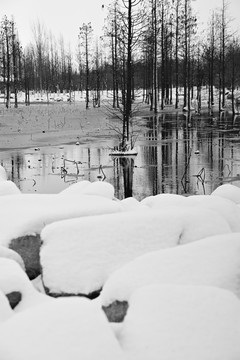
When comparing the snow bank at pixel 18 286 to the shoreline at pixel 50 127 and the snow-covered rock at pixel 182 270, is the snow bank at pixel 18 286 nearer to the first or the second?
the snow-covered rock at pixel 182 270

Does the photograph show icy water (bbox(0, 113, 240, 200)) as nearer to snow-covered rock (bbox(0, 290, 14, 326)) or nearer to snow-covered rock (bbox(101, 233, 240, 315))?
snow-covered rock (bbox(101, 233, 240, 315))

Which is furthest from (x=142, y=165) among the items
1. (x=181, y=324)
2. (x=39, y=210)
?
(x=181, y=324)

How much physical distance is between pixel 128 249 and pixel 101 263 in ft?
1.01

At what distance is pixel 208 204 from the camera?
5.09m

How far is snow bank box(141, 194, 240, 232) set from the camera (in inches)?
195

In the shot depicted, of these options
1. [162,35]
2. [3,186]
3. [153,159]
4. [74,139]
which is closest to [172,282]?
[3,186]

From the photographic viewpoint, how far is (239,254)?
144 inches

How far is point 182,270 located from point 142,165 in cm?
1048

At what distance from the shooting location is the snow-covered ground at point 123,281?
8.87ft

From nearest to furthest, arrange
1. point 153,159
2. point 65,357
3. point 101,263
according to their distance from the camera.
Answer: point 65,357
point 101,263
point 153,159

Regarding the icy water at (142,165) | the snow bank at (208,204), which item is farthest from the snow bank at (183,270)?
the icy water at (142,165)

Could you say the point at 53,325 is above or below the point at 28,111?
below

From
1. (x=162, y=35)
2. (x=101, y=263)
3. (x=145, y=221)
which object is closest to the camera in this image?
(x=101, y=263)

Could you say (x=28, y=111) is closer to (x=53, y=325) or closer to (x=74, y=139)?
(x=74, y=139)
